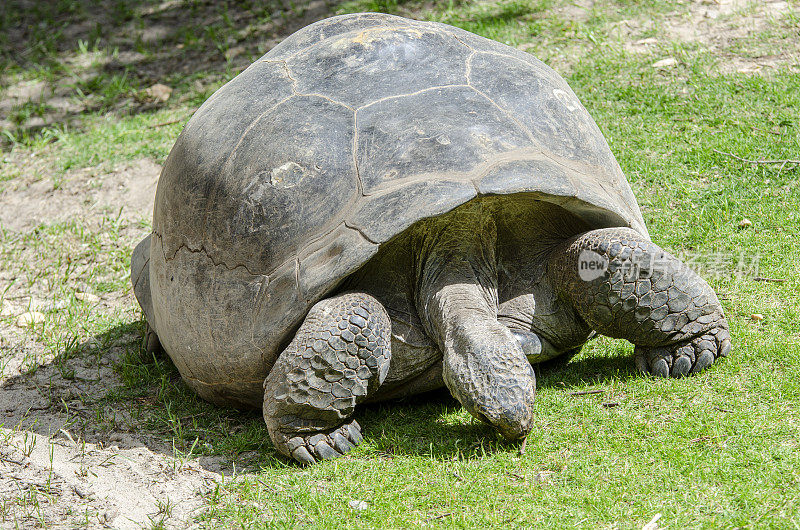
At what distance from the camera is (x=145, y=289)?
450 cm

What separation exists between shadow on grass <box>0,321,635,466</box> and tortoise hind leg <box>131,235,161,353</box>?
76 millimetres

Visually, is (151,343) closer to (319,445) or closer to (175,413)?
(175,413)

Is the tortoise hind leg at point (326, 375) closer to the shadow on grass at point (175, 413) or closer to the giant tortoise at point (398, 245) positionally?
the giant tortoise at point (398, 245)

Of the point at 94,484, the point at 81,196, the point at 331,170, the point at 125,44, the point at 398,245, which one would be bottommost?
the point at 81,196

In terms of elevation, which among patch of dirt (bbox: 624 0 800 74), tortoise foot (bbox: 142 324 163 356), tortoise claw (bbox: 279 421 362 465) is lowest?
tortoise foot (bbox: 142 324 163 356)

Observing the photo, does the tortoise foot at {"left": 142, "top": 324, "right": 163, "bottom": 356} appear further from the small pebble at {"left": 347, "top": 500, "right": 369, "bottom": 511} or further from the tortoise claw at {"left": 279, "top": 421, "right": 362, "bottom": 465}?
the small pebble at {"left": 347, "top": 500, "right": 369, "bottom": 511}

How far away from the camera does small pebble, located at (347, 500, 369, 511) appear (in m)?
3.08

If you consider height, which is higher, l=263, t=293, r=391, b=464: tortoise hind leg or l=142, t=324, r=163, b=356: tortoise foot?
l=263, t=293, r=391, b=464: tortoise hind leg

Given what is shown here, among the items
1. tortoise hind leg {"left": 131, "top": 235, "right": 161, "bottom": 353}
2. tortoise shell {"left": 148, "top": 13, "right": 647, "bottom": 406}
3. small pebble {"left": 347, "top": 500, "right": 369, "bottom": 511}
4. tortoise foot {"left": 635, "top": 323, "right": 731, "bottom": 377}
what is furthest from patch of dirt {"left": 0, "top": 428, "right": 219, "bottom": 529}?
tortoise foot {"left": 635, "top": 323, "right": 731, "bottom": 377}

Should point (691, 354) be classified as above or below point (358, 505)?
above

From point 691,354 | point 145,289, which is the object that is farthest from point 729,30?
point 145,289

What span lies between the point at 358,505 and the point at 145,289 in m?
1.98

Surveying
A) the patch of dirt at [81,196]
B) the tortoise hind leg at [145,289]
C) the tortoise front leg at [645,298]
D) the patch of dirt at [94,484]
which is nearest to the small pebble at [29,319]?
the tortoise hind leg at [145,289]

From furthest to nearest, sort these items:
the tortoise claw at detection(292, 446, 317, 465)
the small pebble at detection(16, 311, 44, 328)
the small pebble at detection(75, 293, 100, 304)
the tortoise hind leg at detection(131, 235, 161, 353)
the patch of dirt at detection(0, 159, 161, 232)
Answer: the patch of dirt at detection(0, 159, 161, 232), the small pebble at detection(75, 293, 100, 304), the small pebble at detection(16, 311, 44, 328), the tortoise hind leg at detection(131, 235, 161, 353), the tortoise claw at detection(292, 446, 317, 465)
